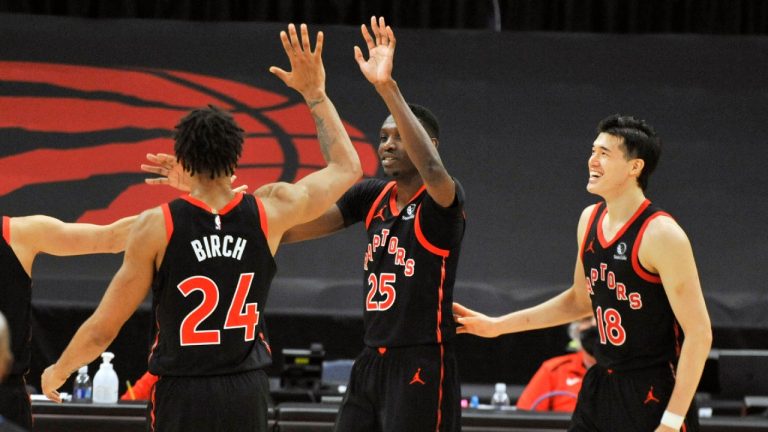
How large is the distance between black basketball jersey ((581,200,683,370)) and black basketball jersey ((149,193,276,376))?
1.58 meters

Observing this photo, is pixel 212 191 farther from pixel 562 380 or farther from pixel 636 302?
pixel 562 380

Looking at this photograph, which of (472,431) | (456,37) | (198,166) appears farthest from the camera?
(456,37)

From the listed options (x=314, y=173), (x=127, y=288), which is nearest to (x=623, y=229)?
(x=314, y=173)

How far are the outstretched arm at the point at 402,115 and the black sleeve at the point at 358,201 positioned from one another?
54 centimetres

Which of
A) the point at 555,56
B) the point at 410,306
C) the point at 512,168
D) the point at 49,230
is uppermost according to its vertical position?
the point at 555,56

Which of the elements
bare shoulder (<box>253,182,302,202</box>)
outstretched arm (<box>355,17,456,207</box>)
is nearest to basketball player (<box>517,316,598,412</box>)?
outstretched arm (<box>355,17,456,207</box>)

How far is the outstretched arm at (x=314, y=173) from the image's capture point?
444 cm

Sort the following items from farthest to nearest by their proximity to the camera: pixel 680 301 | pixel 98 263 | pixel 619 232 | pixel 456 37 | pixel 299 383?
1. pixel 456 37
2. pixel 98 263
3. pixel 299 383
4. pixel 619 232
5. pixel 680 301

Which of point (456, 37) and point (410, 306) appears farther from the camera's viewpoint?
point (456, 37)

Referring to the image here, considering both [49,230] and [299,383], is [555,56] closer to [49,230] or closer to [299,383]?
[299,383]

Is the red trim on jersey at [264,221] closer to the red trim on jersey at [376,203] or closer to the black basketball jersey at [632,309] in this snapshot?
the red trim on jersey at [376,203]

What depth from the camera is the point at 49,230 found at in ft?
15.5

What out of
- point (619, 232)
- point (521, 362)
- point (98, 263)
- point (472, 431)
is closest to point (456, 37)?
point (521, 362)

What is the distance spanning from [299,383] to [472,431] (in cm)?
128
